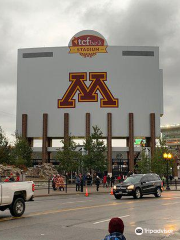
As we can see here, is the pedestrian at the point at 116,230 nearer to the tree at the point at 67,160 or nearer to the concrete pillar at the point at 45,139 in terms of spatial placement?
the tree at the point at 67,160

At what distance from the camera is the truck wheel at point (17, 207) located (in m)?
15.5

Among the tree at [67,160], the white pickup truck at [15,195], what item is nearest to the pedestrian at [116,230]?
the white pickup truck at [15,195]

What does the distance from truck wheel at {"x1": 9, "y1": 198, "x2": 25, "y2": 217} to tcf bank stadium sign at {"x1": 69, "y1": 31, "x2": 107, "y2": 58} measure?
69.8m

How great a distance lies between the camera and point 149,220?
14.5 metres

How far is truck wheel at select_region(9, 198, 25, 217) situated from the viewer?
15.5 meters

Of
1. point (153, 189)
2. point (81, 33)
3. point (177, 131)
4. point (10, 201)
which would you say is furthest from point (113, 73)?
point (177, 131)

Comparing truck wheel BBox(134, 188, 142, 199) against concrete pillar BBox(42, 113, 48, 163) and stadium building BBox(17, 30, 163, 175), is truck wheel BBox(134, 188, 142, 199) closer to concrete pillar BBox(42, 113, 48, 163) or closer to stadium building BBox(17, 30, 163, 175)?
stadium building BBox(17, 30, 163, 175)

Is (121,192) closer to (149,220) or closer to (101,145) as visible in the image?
(149,220)

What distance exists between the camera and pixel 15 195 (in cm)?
Answer: 1573

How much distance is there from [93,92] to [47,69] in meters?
11.2

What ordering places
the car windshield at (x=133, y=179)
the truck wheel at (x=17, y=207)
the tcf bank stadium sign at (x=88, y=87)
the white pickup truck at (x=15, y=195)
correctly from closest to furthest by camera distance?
the white pickup truck at (x=15, y=195) → the truck wheel at (x=17, y=207) → the car windshield at (x=133, y=179) → the tcf bank stadium sign at (x=88, y=87)

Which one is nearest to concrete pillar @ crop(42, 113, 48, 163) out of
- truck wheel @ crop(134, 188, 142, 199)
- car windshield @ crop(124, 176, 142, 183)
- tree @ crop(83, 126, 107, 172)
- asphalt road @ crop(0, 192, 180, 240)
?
tree @ crop(83, 126, 107, 172)

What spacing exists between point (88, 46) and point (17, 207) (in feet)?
233

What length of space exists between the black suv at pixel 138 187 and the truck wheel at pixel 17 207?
464 inches
